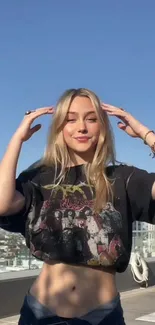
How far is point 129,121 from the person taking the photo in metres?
2.57

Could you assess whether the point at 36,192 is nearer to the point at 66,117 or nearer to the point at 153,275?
the point at 66,117

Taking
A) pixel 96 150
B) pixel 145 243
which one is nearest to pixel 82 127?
pixel 96 150

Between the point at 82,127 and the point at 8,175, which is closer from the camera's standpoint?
the point at 8,175

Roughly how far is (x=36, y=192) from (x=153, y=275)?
9.33 m

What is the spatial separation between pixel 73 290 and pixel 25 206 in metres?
0.40

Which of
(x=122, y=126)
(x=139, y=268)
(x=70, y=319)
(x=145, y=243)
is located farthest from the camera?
(x=145, y=243)

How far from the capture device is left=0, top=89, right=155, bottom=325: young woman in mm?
2314

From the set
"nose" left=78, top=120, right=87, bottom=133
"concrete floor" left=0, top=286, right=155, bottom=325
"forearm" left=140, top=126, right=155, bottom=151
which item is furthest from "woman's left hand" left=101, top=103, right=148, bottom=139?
"concrete floor" left=0, top=286, right=155, bottom=325

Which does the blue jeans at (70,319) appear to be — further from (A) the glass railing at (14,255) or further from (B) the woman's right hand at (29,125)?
(A) the glass railing at (14,255)

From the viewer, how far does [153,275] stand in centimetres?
1141

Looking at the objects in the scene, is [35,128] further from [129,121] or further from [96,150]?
[129,121]

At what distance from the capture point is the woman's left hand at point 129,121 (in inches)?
100

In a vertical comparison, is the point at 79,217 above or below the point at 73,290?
above

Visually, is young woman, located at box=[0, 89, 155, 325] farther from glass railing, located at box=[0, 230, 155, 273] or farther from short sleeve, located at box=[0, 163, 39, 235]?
glass railing, located at box=[0, 230, 155, 273]
